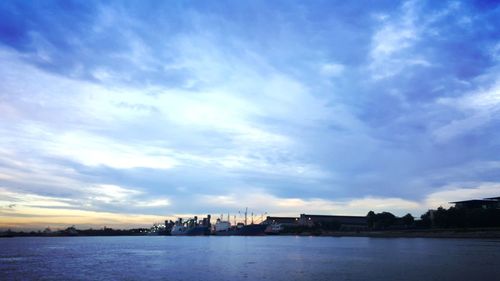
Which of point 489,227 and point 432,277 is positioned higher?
point 489,227

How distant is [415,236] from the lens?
196625 millimetres

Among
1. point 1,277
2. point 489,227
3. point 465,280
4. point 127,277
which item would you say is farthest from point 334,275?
point 489,227

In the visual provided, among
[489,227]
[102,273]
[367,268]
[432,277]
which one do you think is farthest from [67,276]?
[489,227]

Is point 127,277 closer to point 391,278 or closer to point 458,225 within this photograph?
point 391,278

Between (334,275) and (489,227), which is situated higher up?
(489,227)

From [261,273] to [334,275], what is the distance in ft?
30.5

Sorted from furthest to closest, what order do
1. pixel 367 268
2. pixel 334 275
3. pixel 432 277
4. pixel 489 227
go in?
pixel 489 227, pixel 367 268, pixel 334 275, pixel 432 277

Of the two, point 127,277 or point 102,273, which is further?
point 102,273

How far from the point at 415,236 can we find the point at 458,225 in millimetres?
19595

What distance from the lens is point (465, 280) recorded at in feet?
147

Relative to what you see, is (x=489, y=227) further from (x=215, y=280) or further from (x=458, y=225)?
(x=215, y=280)

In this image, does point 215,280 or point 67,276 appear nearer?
point 215,280

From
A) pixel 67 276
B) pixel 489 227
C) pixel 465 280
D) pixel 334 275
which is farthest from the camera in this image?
pixel 489 227

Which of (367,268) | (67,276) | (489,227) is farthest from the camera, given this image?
(489,227)
